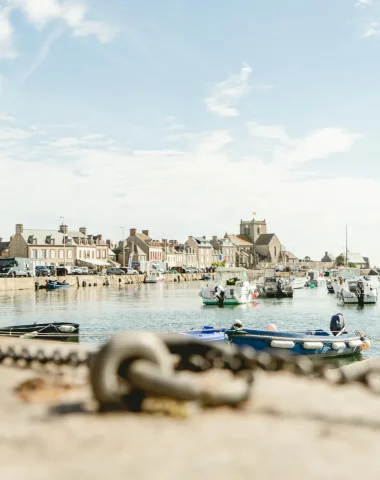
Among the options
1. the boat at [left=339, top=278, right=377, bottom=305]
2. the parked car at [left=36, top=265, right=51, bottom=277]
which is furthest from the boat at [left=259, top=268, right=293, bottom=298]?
the parked car at [left=36, top=265, right=51, bottom=277]

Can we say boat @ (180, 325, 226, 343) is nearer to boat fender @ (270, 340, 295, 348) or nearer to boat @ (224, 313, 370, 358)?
boat @ (224, 313, 370, 358)

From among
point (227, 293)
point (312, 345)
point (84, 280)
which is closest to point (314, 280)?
point (84, 280)

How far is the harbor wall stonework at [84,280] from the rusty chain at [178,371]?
78.5 m

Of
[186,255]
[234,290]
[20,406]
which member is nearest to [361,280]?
[234,290]

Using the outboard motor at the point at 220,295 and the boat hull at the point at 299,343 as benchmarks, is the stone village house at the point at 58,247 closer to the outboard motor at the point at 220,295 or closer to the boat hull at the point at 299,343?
the outboard motor at the point at 220,295

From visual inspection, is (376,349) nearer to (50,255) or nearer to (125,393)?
(125,393)

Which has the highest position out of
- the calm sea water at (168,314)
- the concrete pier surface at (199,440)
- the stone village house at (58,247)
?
the stone village house at (58,247)

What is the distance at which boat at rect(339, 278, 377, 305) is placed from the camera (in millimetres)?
57062

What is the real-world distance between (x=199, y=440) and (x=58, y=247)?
11531 cm

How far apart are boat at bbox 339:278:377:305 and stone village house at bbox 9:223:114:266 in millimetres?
69304

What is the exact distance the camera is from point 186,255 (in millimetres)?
164000

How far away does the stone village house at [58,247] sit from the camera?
114562mm

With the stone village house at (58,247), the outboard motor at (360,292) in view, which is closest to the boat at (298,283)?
A: the stone village house at (58,247)

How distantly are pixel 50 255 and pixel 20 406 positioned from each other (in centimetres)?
11247
